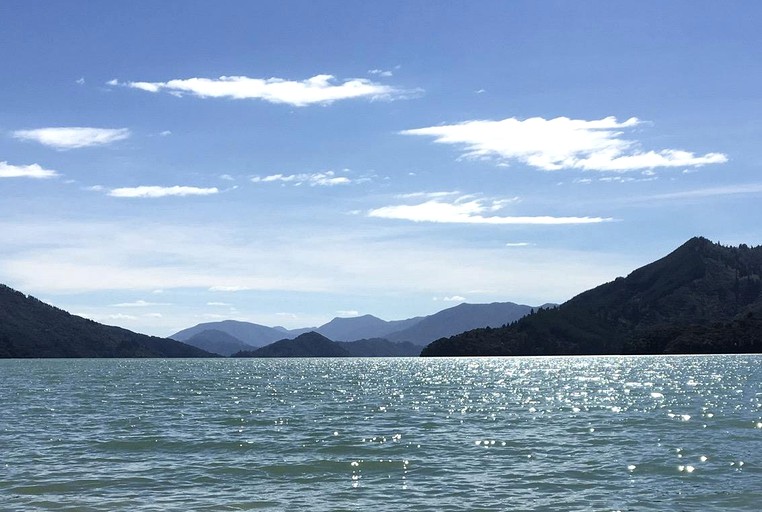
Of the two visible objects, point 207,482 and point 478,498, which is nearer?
point 478,498

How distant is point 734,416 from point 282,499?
5172 centimetres

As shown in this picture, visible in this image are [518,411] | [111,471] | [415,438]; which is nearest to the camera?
[111,471]

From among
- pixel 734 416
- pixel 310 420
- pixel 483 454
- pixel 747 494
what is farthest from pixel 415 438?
pixel 734 416

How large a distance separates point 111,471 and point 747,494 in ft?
105

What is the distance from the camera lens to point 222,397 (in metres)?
112

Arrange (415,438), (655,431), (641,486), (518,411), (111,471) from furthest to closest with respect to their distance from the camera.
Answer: (518,411), (655,431), (415,438), (111,471), (641,486)

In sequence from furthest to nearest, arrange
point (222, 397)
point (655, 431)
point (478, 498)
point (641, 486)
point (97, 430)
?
point (222, 397) < point (97, 430) < point (655, 431) < point (641, 486) < point (478, 498)

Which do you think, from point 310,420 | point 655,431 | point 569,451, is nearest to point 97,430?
point 310,420

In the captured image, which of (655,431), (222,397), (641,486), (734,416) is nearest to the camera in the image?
(641,486)

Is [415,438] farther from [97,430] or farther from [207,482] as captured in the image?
[97,430]

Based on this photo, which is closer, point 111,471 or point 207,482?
point 207,482

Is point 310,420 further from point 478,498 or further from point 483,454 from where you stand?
point 478,498

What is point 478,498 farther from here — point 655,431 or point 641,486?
point 655,431

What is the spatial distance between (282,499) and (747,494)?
20.5 m
